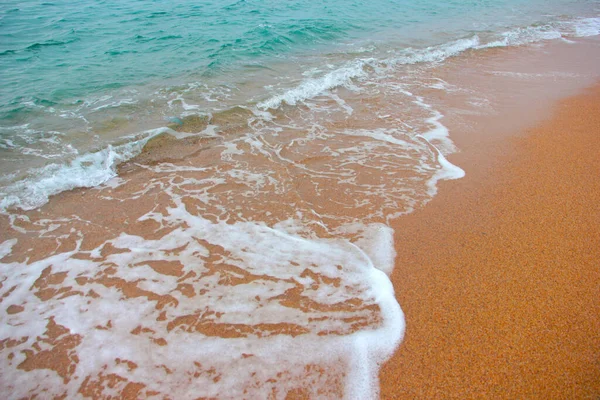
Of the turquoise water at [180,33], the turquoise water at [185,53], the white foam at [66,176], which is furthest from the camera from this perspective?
the turquoise water at [180,33]

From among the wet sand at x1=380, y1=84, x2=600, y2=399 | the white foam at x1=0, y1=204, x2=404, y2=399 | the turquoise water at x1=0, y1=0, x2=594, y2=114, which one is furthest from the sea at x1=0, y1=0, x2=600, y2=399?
the wet sand at x1=380, y1=84, x2=600, y2=399

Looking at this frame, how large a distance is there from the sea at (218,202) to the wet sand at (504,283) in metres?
0.22

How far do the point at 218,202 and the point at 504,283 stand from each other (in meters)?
3.13

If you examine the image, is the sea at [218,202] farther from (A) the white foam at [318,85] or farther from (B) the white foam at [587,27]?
(B) the white foam at [587,27]

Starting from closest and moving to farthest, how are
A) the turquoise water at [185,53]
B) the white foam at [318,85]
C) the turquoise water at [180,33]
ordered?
1. the turquoise water at [185,53]
2. the white foam at [318,85]
3. the turquoise water at [180,33]

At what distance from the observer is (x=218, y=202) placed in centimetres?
426

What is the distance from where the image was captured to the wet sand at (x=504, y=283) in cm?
230

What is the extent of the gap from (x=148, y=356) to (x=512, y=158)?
16.3 feet

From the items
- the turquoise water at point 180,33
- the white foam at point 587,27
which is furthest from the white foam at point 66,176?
the white foam at point 587,27

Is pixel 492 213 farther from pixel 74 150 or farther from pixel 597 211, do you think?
pixel 74 150

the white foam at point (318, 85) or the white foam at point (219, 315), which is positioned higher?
the white foam at point (318, 85)

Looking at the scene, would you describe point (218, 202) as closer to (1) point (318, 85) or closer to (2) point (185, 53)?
(1) point (318, 85)

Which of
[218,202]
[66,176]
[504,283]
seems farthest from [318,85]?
[504,283]

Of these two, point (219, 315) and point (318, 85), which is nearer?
point (219, 315)
